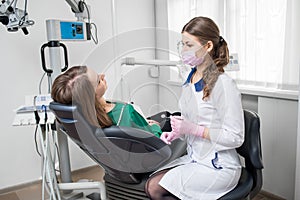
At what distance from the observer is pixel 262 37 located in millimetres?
2027

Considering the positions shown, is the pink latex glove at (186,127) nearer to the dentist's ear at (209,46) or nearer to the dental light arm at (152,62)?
the dentist's ear at (209,46)

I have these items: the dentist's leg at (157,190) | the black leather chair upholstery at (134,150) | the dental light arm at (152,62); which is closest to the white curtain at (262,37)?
the dental light arm at (152,62)

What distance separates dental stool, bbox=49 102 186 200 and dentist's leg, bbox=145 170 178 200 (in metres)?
0.08

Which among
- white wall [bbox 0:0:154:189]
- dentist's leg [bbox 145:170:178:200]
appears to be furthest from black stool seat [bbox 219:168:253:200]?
white wall [bbox 0:0:154:189]

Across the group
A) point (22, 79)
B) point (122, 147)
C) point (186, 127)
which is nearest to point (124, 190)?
point (122, 147)

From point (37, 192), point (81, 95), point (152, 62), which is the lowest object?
point (37, 192)

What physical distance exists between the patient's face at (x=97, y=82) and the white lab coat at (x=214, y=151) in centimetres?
44

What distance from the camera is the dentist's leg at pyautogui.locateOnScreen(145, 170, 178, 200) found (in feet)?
4.38

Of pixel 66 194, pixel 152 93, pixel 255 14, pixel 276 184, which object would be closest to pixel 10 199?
pixel 66 194

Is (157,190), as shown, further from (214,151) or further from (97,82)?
(97,82)

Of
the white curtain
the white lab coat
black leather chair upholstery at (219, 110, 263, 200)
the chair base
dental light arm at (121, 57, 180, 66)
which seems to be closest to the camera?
the white lab coat

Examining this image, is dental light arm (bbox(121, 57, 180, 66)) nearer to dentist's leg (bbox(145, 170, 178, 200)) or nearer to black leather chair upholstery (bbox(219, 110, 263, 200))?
black leather chair upholstery (bbox(219, 110, 263, 200))

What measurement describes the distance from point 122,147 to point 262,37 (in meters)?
1.33

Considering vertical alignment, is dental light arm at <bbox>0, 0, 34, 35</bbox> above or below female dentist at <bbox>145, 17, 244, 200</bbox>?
above
